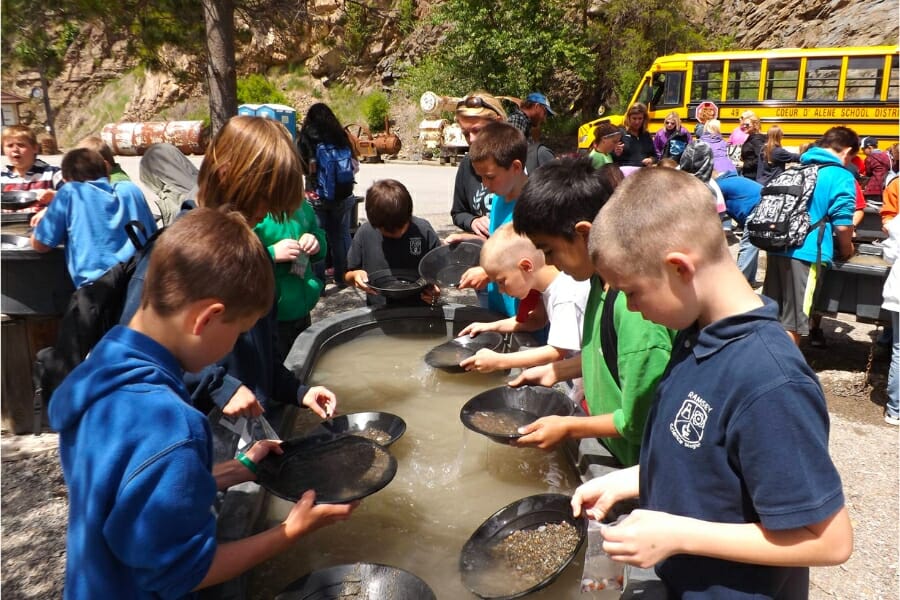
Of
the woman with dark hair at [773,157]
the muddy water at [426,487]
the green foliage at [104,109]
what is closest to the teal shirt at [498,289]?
the muddy water at [426,487]

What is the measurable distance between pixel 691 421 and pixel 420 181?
15.8 metres

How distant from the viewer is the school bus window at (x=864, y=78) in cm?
1309

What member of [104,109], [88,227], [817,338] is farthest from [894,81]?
[104,109]

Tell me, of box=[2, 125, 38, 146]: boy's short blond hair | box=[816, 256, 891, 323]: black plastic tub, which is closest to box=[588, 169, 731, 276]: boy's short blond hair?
box=[816, 256, 891, 323]: black plastic tub

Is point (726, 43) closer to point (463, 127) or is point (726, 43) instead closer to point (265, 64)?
point (265, 64)

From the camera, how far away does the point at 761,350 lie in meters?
1.15

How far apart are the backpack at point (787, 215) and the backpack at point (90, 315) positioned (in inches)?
159

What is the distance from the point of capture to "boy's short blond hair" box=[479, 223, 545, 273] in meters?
2.62

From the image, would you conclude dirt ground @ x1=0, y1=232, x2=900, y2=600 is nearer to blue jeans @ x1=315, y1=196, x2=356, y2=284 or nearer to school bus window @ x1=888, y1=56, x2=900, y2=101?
blue jeans @ x1=315, y1=196, x2=356, y2=284

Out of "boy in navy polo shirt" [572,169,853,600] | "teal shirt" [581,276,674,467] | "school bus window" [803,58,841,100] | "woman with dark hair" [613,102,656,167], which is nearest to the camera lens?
"boy in navy polo shirt" [572,169,853,600]

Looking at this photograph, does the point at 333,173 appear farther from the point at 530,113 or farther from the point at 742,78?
the point at 742,78

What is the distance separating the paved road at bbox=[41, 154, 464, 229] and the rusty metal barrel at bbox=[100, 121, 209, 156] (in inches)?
22.6

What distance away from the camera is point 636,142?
28.9 ft

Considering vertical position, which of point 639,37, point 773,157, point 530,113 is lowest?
point 773,157
